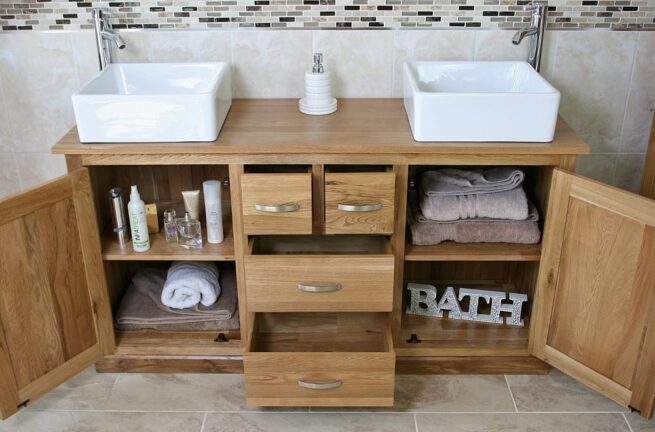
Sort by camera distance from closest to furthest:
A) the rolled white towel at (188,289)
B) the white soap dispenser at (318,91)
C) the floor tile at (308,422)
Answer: the floor tile at (308,422) < the white soap dispenser at (318,91) < the rolled white towel at (188,289)

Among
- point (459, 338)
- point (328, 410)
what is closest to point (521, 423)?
point (459, 338)

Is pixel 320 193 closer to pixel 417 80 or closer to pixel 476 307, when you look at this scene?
pixel 417 80

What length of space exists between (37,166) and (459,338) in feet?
5.00

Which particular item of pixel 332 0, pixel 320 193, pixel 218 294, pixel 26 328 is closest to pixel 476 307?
pixel 320 193

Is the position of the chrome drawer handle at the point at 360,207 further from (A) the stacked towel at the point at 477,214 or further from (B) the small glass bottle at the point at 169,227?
(B) the small glass bottle at the point at 169,227

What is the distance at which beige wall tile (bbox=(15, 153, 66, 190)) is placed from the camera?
2.30 metres

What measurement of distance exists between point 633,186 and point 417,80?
89cm

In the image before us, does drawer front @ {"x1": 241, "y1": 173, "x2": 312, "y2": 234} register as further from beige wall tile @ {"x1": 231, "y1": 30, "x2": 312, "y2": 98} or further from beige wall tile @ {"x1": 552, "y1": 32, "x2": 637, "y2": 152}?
beige wall tile @ {"x1": 552, "y1": 32, "x2": 637, "y2": 152}

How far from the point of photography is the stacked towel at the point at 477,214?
1.96 meters

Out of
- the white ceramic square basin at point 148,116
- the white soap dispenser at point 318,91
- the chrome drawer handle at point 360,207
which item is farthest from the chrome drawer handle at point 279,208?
the white soap dispenser at point 318,91

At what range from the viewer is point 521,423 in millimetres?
1931

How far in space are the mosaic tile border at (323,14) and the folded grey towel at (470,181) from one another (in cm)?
47

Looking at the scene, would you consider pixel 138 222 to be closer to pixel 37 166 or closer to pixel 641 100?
pixel 37 166

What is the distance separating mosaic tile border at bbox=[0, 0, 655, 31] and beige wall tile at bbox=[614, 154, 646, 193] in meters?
0.43
